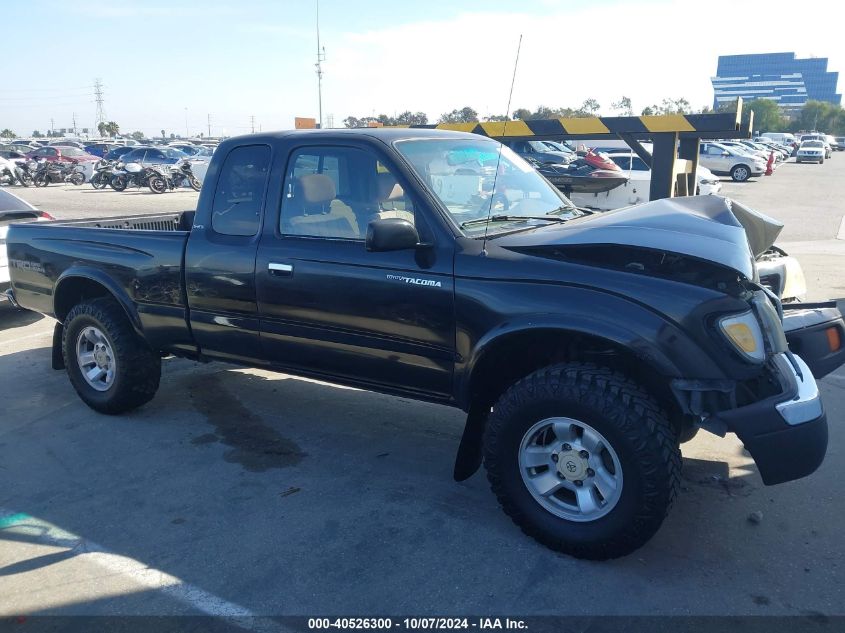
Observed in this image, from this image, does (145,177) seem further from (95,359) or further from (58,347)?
(95,359)

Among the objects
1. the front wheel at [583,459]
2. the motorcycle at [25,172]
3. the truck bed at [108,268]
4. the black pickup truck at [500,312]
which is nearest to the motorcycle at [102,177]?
the motorcycle at [25,172]

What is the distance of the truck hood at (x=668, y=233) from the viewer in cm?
320

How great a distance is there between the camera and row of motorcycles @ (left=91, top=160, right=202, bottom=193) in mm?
26000

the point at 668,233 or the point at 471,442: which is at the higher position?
the point at 668,233

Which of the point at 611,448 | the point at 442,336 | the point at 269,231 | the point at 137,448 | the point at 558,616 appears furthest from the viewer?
the point at 137,448

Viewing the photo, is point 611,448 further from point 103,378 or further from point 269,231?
point 103,378

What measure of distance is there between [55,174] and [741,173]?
29.9 meters

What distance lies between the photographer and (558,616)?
299cm

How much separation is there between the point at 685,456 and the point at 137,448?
138 inches

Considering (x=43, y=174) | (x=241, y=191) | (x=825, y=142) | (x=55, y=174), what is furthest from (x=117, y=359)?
(x=825, y=142)

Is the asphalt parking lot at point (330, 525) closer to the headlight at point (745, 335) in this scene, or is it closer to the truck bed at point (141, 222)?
the headlight at point (745, 335)

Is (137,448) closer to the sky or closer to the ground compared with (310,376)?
closer to the ground

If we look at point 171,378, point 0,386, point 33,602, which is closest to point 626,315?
point 33,602

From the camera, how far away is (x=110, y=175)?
27438 millimetres
